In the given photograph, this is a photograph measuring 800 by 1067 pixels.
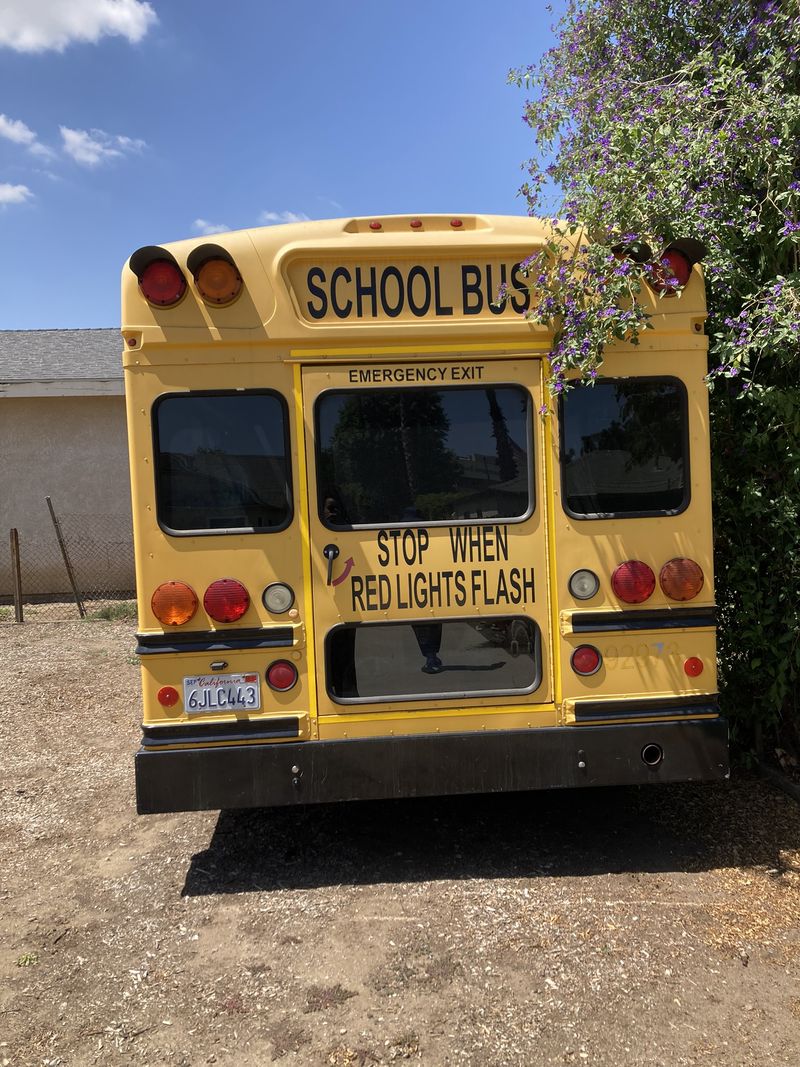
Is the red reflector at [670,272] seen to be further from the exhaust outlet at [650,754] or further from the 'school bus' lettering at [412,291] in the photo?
the exhaust outlet at [650,754]

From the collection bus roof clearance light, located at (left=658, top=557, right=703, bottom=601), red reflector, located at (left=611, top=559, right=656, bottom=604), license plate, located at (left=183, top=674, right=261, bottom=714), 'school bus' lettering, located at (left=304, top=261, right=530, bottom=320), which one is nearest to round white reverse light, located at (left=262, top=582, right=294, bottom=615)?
license plate, located at (left=183, top=674, right=261, bottom=714)

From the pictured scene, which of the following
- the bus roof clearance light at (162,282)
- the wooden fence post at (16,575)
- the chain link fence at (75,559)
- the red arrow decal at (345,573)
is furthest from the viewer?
the chain link fence at (75,559)

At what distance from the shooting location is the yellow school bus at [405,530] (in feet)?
11.2

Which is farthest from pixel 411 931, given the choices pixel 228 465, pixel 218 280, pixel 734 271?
pixel 734 271

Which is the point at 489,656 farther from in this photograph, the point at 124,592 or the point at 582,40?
the point at 124,592

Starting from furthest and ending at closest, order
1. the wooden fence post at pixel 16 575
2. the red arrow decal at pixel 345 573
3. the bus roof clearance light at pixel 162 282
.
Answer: the wooden fence post at pixel 16 575 < the red arrow decal at pixel 345 573 < the bus roof clearance light at pixel 162 282

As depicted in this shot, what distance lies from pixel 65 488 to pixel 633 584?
1170 centimetres

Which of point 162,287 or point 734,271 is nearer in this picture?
point 162,287

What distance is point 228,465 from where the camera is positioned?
11.3ft

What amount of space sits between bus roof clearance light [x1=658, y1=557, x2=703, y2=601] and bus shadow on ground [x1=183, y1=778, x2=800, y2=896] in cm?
125

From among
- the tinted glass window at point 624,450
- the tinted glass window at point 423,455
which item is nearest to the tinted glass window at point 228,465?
the tinted glass window at point 423,455

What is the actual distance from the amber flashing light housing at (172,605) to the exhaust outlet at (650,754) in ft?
6.81

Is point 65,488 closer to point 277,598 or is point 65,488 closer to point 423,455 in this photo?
point 277,598

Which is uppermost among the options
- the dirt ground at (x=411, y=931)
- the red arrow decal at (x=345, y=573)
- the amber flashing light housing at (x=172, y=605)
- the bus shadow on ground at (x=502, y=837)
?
the red arrow decal at (x=345, y=573)
